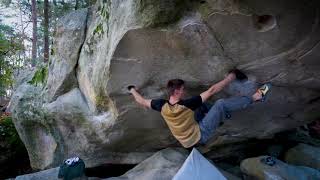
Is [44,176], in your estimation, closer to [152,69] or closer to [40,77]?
[40,77]

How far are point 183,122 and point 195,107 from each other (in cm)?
41

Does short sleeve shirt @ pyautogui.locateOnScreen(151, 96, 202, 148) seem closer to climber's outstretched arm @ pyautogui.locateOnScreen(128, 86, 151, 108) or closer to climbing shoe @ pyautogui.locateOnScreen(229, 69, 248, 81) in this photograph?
climber's outstretched arm @ pyautogui.locateOnScreen(128, 86, 151, 108)

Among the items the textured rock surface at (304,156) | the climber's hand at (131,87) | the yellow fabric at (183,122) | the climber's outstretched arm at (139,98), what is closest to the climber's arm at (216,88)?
the yellow fabric at (183,122)

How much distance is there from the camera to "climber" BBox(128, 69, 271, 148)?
5.60m

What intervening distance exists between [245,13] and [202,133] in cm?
217

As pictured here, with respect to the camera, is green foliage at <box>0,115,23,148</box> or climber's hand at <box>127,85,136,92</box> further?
Answer: green foliage at <box>0,115,23,148</box>

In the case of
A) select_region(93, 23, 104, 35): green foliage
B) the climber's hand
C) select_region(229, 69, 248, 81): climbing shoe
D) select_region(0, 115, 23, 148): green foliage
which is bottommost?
select_region(0, 115, 23, 148): green foliage

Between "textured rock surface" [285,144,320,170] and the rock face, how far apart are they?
661mm

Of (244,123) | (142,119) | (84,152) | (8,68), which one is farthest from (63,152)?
(8,68)

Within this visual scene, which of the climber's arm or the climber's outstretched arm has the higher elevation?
the climber's arm

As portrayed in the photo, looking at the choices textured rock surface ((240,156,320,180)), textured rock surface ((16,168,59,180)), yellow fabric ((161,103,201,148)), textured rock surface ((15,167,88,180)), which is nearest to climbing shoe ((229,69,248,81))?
Answer: yellow fabric ((161,103,201,148))

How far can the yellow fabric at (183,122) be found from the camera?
5789 mm

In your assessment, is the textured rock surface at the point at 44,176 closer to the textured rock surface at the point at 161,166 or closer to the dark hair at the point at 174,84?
the textured rock surface at the point at 161,166

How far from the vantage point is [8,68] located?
546 inches
